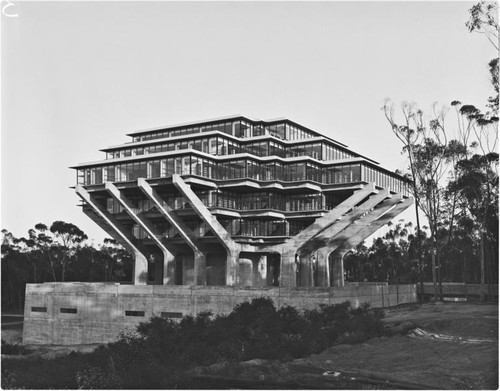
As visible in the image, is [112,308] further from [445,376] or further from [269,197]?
[445,376]

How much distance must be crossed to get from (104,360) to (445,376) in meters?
16.2

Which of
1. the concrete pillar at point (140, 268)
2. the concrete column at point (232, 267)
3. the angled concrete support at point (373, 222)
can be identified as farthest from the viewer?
the concrete pillar at point (140, 268)

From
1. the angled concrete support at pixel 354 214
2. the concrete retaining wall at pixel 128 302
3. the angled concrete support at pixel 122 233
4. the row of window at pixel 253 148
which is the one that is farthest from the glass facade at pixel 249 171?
the concrete retaining wall at pixel 128 302

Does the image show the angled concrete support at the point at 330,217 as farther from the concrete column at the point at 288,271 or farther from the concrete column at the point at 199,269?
the concrete column at the point at 199,269

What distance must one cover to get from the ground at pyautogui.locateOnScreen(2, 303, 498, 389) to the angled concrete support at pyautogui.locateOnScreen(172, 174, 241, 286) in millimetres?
31245

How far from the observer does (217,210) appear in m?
66.4

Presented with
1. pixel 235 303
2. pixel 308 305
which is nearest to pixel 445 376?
pixel 308 305

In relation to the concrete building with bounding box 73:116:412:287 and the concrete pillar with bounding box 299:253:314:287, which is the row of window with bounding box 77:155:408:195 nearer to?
the concrete building with bounding box 73:116:412:287

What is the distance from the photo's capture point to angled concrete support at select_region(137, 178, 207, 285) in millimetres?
65812

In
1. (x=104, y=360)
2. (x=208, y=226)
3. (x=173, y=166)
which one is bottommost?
(x=104, y=360)

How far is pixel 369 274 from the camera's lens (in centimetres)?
Answer: 12175

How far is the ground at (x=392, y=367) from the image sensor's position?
77.9 feet

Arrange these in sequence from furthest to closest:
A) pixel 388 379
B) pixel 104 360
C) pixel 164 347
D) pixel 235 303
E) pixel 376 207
Result: pixel 376 207
pixel 235 303
pixel 164 347
pixel 104 360
pixel 388 379

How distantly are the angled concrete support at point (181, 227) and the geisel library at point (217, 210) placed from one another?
13 centimetres
